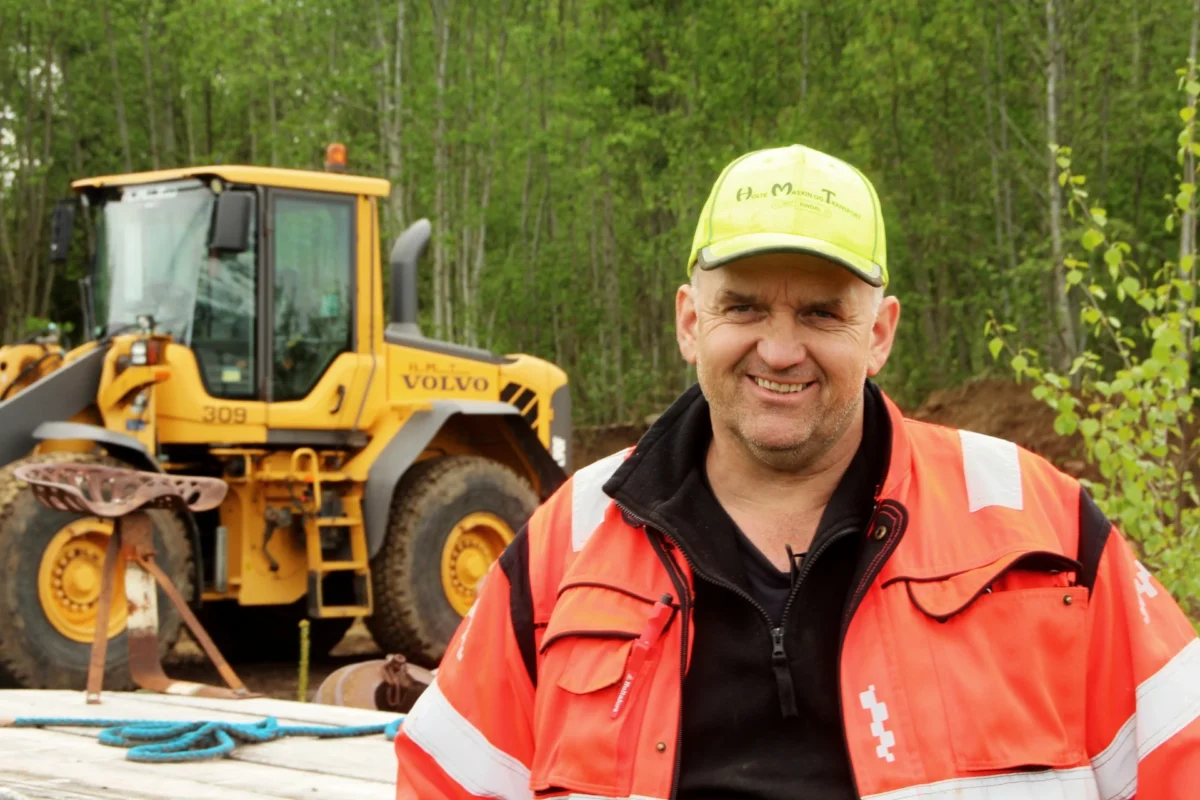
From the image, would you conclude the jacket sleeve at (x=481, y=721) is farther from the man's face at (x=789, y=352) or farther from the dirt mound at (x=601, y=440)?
the dirt mound at (x=601, y=440)

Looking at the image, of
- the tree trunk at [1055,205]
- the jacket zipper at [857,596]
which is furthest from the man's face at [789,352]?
the tree trunk at [1055,205]

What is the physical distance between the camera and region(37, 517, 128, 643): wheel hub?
8.12m

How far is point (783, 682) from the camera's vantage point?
238 cm

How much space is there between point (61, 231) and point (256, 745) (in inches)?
234

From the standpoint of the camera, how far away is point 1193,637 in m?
2.40

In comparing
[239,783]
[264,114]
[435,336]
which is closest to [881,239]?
[239,783]

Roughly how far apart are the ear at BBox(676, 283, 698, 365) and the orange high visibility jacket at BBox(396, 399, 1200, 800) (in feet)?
1.11

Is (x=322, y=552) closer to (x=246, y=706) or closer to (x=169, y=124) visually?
(x=246, y=706)

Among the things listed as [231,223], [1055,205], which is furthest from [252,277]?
[1055,205]

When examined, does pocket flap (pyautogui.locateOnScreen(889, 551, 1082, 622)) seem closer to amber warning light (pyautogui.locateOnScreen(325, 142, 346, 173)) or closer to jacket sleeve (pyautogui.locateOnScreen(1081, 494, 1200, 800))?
jacket sleeve (pyautogui.locateOnScreen(1081, 494, 1200, 800))

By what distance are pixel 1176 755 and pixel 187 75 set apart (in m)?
29.7

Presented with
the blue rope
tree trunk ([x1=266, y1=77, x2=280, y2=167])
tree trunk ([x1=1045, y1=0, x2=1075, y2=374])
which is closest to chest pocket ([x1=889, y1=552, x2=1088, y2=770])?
the blue rope

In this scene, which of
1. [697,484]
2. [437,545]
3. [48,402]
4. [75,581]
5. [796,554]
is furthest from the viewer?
[437,545]

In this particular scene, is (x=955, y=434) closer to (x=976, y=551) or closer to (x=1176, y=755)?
(x=976, y=551)
